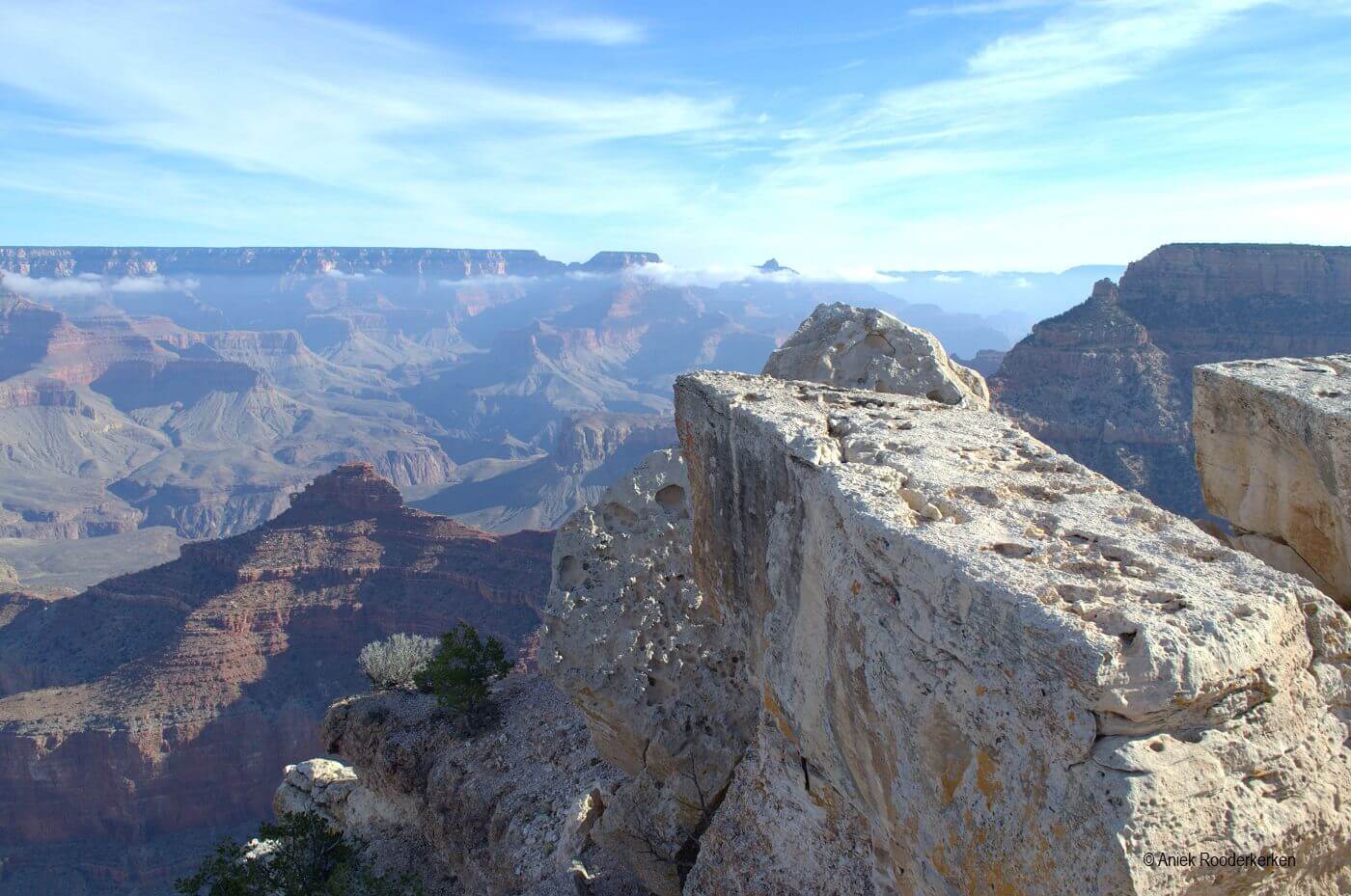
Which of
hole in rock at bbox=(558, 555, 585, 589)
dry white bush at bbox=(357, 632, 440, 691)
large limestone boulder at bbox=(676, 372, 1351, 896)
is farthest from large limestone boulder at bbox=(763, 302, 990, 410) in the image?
dry white bush at bbox=(357, 632, 440, 691)

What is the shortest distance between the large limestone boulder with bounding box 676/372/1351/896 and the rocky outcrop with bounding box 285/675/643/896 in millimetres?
7024

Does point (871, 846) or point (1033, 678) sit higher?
point (1033, 678)

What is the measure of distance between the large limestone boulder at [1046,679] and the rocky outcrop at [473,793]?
7.02 meters

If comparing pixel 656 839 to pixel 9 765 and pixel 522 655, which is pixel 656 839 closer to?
pixel 522 655

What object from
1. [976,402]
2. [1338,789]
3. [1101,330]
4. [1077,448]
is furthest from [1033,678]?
[1101,330]

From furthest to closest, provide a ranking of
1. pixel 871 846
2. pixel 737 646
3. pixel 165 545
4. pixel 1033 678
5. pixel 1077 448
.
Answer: pixel 165 545
pixel 1077 448
pixel 737 646
pixel 871 846
pixel 1033 678

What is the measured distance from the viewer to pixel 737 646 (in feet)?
35.3

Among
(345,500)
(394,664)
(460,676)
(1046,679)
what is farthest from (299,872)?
(345,500)

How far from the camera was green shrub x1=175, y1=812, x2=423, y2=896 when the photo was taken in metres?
13.7

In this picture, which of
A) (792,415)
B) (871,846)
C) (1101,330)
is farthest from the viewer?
(1101,330)

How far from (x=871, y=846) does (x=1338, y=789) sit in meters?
4.03

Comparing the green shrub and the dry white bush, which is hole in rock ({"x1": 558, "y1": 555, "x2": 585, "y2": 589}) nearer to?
the green shrub

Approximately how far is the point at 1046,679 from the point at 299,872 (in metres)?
13.6

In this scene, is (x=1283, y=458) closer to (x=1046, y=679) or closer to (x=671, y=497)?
(x=1046, y=679)
